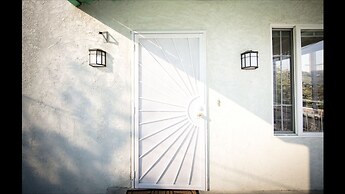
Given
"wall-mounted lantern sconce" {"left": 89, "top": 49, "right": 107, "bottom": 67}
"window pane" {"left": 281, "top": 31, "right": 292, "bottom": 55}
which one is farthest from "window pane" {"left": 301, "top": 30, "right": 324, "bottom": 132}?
"wall-mounted lantern sconce" {"left": 89, "top": 49, "right": 107, "bottom": 67}

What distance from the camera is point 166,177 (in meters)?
2.65

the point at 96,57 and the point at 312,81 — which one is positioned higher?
the point at 96,57

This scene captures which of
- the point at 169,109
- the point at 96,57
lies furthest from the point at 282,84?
the point at 96,57

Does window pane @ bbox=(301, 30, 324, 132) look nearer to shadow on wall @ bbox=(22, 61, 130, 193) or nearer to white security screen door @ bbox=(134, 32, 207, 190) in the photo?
white security screen door @ bbox=(134, 32, 207, 190)

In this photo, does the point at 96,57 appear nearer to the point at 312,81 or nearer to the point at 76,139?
the point at 76,139

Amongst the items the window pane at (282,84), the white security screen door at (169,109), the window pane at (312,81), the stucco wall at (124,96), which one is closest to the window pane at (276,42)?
the window pane at (282,84)

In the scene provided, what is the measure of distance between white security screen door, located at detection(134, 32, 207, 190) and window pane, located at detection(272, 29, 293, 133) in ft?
4.05

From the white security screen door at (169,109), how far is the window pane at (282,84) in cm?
123

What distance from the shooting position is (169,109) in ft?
A: 8.79

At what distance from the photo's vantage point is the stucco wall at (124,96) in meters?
2.60

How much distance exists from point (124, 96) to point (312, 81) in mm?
3123

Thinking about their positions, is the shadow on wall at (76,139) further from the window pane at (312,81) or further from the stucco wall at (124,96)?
the window pane at (312,81)

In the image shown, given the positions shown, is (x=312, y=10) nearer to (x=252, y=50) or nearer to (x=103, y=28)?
(x=252, y=50)

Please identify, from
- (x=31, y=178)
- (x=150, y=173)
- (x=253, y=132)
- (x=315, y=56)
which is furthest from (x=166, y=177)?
(x=315, y=56)
